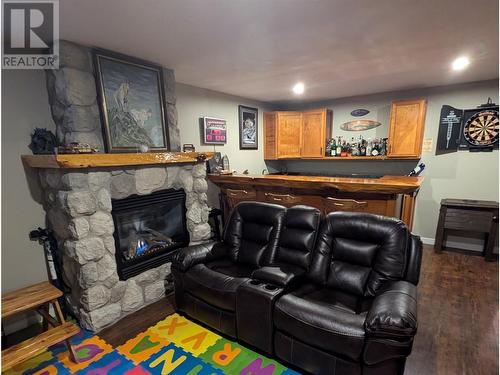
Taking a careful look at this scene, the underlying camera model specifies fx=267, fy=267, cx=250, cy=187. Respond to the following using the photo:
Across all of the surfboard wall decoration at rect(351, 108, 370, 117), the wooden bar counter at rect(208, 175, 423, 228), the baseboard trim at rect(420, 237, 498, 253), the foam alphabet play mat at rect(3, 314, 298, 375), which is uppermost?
the surfboard wall decoration at rect(351, 108, 370, 117)

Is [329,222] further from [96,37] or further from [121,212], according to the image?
[96,37]

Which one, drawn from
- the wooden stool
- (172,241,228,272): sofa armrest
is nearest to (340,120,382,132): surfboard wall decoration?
(172,241,228,272): sofa armrest

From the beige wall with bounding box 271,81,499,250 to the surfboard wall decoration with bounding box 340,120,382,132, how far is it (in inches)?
2.9

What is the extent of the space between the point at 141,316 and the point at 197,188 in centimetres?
149

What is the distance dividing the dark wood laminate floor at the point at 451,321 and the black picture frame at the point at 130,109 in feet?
5.58

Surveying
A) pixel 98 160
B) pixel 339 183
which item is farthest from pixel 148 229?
pixel 339 183

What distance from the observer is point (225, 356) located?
82.5 inches

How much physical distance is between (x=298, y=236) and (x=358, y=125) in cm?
333

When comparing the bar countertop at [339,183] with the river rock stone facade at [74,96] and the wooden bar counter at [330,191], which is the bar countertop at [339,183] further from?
the river rock stone facade at [74,96]

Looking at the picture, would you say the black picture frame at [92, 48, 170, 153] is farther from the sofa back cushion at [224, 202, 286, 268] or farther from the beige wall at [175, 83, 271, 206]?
the sofa back cushion at [224, 202, 286, 268]

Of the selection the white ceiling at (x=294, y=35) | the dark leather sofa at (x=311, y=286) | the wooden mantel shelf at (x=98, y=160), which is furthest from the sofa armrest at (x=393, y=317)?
the wooden mantel shelf at (x=98, y=160)

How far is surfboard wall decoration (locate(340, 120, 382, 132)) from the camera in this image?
15.7ft

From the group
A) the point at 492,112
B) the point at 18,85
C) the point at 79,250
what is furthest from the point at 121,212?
the point at 492,112

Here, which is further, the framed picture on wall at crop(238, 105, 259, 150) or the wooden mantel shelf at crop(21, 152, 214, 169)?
the framed picture on wall at crop(238, 105, 259, 150)
